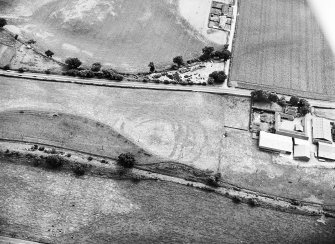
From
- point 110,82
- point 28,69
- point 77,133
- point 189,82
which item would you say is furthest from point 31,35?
point 189,82

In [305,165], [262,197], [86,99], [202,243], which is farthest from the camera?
[86,99]

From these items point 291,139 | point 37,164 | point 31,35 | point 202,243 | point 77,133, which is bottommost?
point 202,243

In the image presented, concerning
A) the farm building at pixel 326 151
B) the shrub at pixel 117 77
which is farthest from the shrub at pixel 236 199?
the shrub at pixel 117 77

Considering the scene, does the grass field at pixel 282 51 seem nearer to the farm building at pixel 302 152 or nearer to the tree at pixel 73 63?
the farm building at pixel 302 152

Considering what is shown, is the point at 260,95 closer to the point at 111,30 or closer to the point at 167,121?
the point at 167,121

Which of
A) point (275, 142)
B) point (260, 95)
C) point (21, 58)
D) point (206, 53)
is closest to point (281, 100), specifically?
point (260, 95)

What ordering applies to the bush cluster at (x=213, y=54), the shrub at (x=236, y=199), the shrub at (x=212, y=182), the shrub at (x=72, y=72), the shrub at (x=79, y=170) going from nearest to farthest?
the shrub at (x=236, y=199) → the shrub at (x=79, y=170) → the shrub at (x=212, y=182) → the shrub at (x=72, y=72) → the bush cluster at (x=213, y=54)

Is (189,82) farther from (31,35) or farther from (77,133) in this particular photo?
(31,35)
